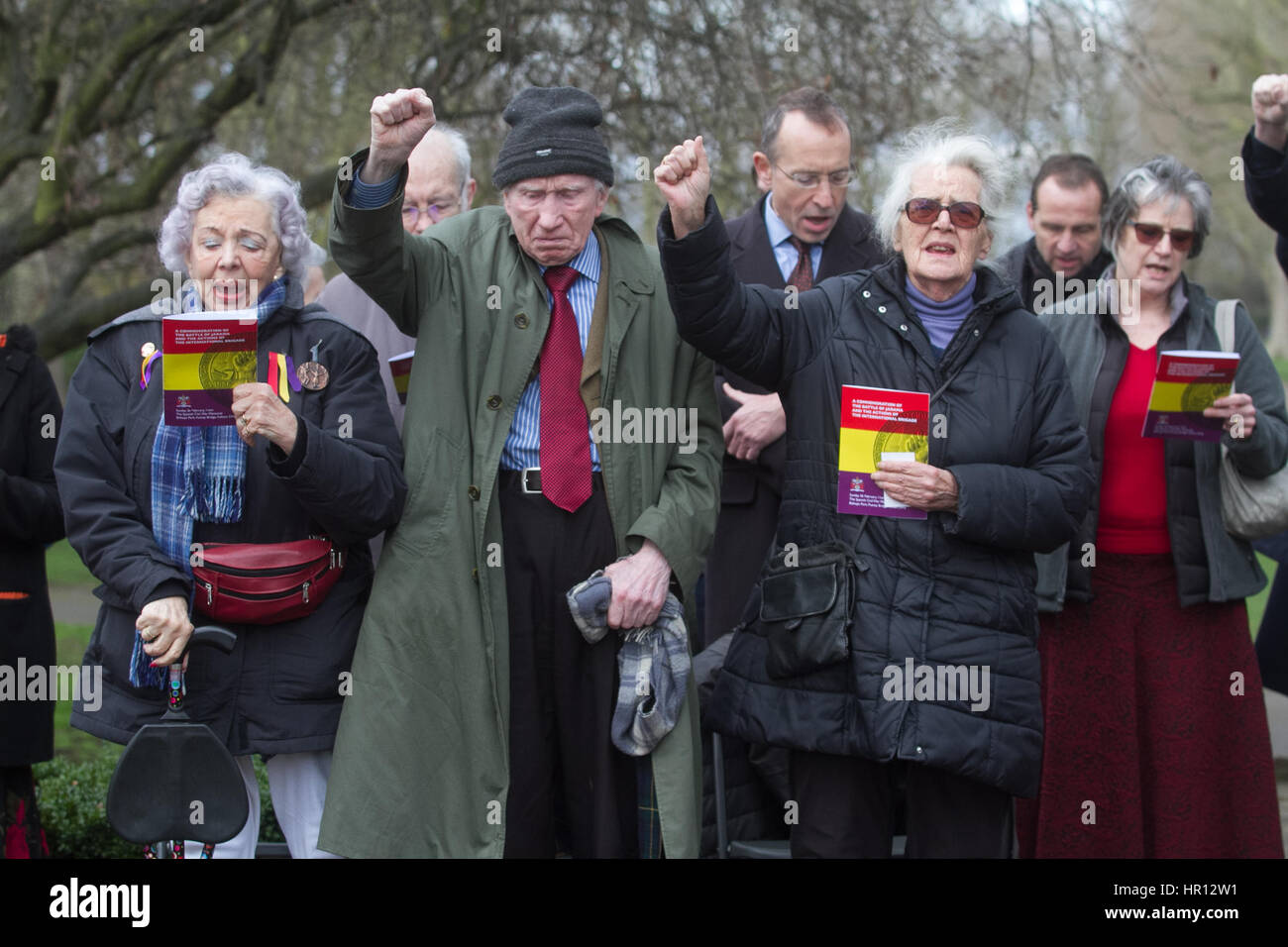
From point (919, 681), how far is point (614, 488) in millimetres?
841

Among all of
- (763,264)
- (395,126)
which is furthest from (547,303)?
(763,264)

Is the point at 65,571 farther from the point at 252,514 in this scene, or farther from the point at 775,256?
the point at 252,514

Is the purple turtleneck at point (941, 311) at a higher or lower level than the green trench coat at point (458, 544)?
higher

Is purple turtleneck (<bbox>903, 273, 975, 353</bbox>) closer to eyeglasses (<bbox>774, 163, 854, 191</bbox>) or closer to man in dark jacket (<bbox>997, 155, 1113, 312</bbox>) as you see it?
eyeglasses (<bbox>774, 163, 854, 191</bbox>)

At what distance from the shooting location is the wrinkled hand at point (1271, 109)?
13.5 feet

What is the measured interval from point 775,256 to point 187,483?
6.69 ft

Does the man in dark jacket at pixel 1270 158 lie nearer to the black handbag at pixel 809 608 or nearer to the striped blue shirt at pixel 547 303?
the black handbag at pixel 809 608

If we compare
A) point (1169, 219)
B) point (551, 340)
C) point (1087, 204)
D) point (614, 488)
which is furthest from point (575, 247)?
point (1087, 204)

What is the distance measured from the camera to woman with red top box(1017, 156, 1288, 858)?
14.3 ft

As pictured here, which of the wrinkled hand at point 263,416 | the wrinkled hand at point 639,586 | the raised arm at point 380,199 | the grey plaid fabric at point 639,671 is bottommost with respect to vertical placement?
the grey plaid fabric at point 639,671

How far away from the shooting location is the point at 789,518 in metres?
3.80

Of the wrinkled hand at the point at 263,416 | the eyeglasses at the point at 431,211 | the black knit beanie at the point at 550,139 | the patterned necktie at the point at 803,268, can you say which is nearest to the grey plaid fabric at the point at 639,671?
the wrinkled hand at the point at 263,416

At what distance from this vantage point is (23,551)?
4.43 m

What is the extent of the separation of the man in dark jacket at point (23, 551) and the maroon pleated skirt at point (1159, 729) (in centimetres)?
285
